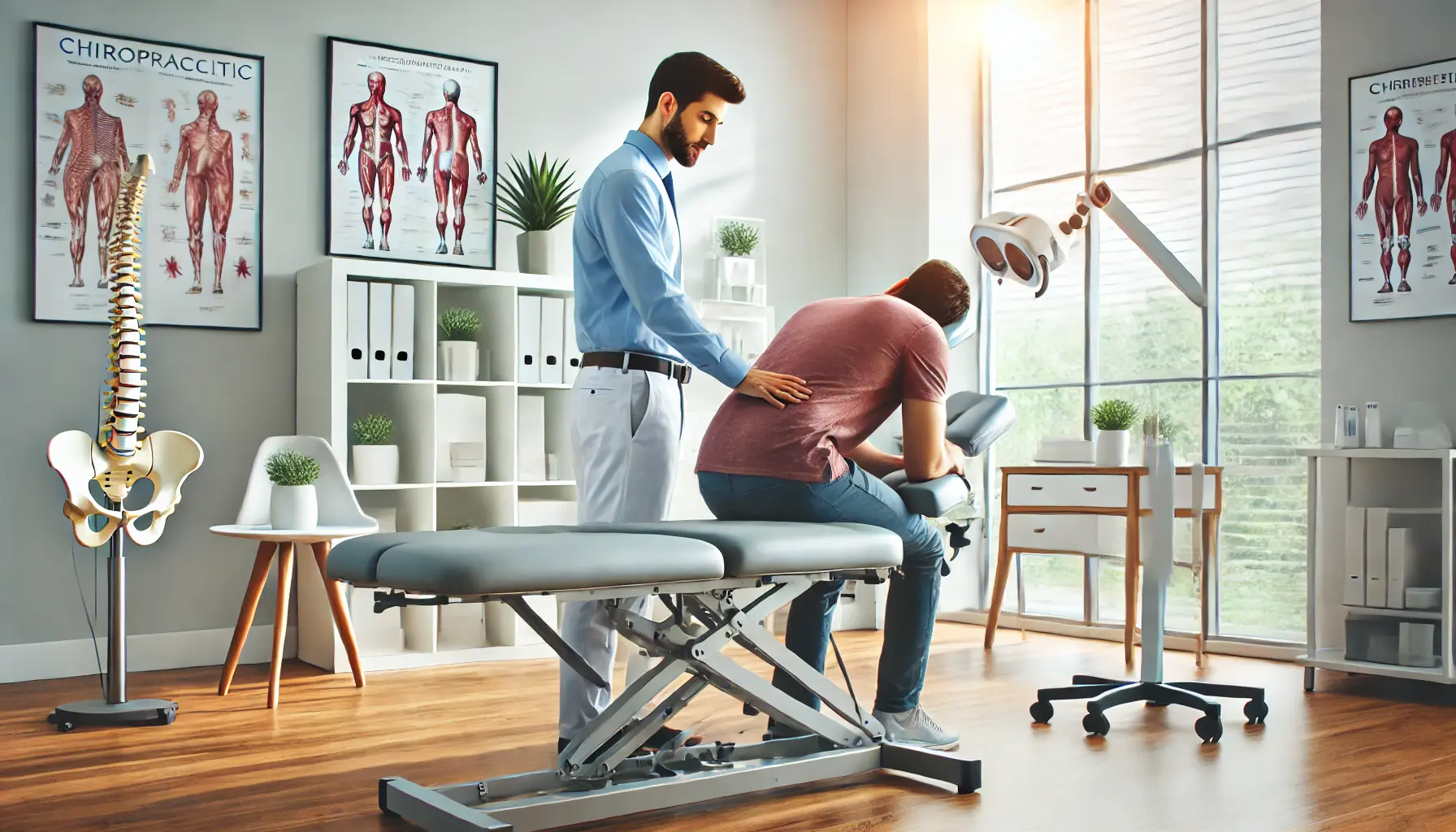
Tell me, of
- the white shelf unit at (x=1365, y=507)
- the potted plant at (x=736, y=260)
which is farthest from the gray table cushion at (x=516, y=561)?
the potted plant at (x=736, y=260)

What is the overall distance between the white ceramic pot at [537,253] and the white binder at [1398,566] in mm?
2833

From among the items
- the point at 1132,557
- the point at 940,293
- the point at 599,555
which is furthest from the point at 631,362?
the point at 1132,557

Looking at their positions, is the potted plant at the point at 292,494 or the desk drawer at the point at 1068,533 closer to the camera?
the potted plant at the point at 292,494

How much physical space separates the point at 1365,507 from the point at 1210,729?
1.32 metres

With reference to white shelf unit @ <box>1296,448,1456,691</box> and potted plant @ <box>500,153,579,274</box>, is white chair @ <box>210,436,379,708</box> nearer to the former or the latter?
potted plant @ <box>500,153,579,274</box>

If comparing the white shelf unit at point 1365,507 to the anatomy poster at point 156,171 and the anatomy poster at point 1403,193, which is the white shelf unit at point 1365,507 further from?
the anatomy poster at point 156,171

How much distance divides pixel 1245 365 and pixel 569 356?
2.44 metres

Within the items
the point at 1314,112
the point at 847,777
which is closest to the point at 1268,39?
the point at 1314,112

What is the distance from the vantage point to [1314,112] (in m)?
4.32

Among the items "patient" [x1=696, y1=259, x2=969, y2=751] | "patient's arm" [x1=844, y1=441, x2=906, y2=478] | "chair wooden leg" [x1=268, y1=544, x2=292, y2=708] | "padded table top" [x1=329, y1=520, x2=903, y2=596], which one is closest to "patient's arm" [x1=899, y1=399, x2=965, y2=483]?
"patient" [x1=696, y1=259, x2=969, y2=751]

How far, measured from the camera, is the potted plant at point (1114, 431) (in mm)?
4355

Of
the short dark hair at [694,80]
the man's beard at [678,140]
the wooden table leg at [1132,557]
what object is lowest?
the wooden table leg at [1132,557]

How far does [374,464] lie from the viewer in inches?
161

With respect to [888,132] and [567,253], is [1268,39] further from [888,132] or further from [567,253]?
[567,253]
